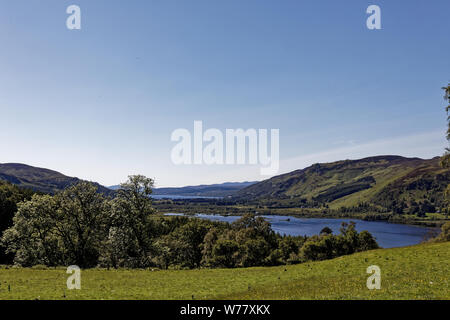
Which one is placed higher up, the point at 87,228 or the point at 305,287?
the point at 305,287

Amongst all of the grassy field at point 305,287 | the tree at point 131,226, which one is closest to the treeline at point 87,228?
the tree at point 131,226

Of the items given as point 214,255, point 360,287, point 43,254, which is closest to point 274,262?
point 214,255

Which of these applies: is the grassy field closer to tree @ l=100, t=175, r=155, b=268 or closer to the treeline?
tree @ l=100, t=175, r=155, b=268

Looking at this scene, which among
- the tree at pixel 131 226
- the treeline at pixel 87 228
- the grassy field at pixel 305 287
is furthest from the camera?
the treeline at pixel 87 228

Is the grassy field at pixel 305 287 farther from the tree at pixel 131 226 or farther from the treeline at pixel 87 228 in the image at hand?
the treeline at pixel 87 228

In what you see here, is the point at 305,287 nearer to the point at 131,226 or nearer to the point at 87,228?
the point at 131,226

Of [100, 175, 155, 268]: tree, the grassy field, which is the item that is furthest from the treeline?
the grassy field

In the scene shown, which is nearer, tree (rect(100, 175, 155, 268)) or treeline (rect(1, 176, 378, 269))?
tree (rect(100, 175, 155, 268))

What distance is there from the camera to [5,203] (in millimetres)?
99812

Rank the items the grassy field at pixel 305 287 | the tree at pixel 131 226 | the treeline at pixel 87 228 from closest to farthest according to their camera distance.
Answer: the grassy field at pixel 305 287 < the tree at pixel 131 226 < the treeline at pixel 87 228

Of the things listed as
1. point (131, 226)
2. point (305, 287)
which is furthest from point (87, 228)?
point (305, 287)

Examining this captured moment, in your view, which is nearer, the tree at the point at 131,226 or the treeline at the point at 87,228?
the tree at the point at 131,226
